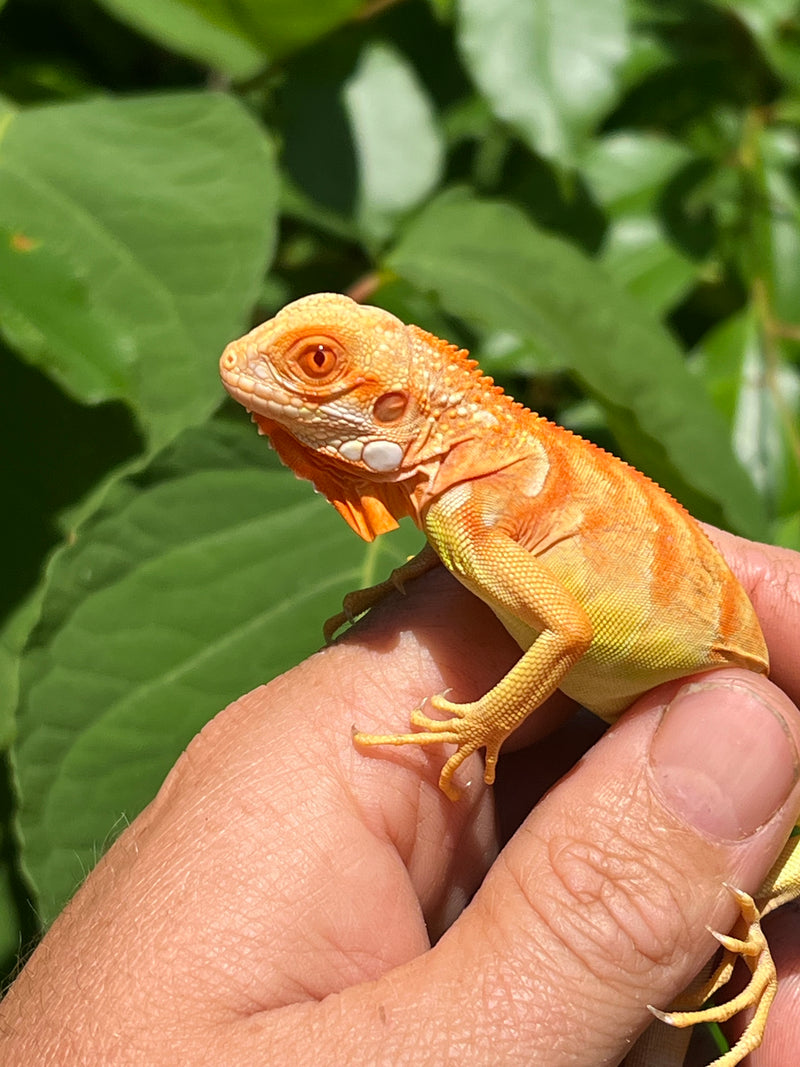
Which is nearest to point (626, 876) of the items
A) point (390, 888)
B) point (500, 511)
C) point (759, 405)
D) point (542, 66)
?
point (390, 888)

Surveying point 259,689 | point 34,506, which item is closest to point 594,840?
point 259,689

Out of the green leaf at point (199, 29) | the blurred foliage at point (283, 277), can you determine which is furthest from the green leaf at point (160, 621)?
the green leaf at point (199, 29)

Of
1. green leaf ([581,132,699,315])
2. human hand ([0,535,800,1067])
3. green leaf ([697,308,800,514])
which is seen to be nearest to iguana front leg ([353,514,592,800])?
human hand ([0,535,800,1067])

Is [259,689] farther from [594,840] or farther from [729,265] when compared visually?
[729,265]

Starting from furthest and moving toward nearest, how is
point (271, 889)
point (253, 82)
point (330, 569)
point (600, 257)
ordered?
1. point (600, 257)
2. point (253, 82)
3. point (330, 569)
4. point (271, 889)

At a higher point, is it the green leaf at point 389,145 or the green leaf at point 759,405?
the green leaf at point 389,145

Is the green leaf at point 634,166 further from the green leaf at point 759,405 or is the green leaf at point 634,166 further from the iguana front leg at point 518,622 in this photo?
the iguana front leg at point 518,622

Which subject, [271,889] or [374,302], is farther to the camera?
[374,302]
